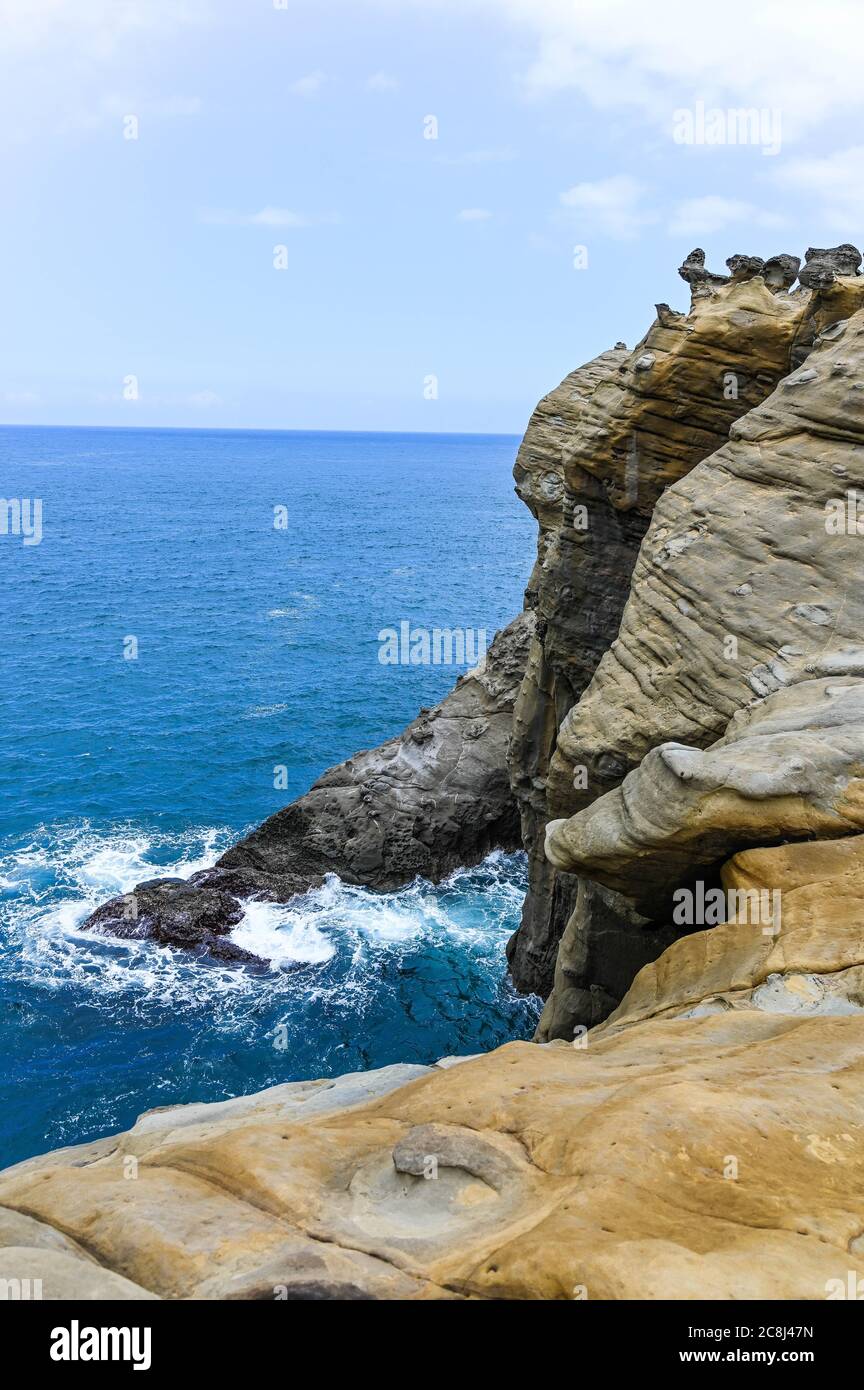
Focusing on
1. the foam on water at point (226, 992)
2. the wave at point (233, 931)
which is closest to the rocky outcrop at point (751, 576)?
the foam on water at point (226, 992)

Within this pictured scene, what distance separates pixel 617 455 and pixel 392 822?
23.3 meters

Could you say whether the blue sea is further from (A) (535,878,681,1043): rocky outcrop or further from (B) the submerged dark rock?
(A) (535,878,681,1043): rocky outcrop

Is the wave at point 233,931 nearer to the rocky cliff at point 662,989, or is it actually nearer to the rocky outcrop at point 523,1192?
the rocky cliff at point 662,989

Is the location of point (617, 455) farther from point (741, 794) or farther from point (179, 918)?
point (179, 918)

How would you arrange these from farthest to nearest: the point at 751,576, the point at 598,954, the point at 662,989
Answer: the point at 598,954, the point at 751,576, the point at 662,989

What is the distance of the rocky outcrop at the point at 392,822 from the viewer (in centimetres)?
4309

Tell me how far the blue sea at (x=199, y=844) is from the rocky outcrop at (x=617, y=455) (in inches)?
264

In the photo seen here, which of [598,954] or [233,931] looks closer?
[598,954]

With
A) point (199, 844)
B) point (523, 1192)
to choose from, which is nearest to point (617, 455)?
point (523, 1192)

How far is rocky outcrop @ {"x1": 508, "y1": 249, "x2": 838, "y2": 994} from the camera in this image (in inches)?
963

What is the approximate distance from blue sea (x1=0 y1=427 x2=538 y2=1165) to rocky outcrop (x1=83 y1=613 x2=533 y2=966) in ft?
4.03

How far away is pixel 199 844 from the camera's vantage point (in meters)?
47.6

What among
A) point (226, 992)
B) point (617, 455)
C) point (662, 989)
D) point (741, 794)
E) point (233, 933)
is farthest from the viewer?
point (233, 933)
